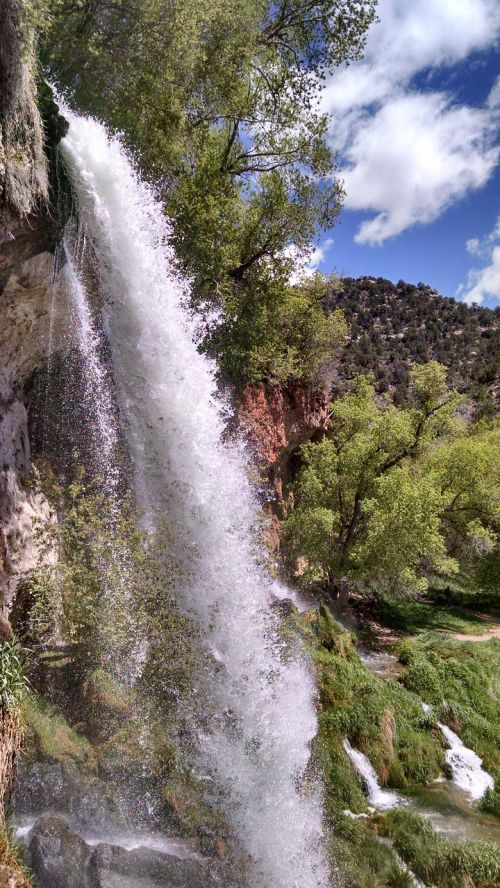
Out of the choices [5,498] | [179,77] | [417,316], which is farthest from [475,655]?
[417,316]

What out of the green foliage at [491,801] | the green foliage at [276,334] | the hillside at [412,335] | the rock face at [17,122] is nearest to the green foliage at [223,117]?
the green foliage at [276,334]

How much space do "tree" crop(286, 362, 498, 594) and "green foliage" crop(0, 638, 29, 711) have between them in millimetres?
11697

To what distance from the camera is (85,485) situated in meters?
11.8

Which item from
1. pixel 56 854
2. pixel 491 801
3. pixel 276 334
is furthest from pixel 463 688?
pixel 276 334

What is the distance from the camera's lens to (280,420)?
834 inches

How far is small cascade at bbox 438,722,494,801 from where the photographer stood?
11.0 m

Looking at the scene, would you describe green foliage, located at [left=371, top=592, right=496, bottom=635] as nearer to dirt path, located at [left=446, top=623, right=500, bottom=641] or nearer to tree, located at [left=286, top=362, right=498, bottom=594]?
dirt path, located at [left=446, top=623, right=500, bottom=641]

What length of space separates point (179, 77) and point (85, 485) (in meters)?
10.1

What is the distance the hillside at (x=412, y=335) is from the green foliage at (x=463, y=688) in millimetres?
48703

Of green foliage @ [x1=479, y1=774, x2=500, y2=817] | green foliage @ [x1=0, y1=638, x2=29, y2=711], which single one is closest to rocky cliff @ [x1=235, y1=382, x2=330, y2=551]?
green foliage @ [x1=479, y1=774, x2=500, y2=817]

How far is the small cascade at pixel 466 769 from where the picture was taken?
11.0 m

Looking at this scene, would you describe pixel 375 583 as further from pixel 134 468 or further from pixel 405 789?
pixel 134 468

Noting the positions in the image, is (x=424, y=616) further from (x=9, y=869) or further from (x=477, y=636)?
(x=9, y=869)

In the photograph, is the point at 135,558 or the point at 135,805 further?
the point at 135,558
